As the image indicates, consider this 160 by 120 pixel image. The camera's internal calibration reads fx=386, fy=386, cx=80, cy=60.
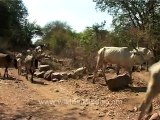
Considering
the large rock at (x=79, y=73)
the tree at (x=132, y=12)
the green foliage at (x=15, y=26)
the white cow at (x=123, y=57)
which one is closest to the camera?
the white cow at (x=123, y=57)

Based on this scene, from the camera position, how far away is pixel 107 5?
118 feet

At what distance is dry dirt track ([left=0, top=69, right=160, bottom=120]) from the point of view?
1065cm

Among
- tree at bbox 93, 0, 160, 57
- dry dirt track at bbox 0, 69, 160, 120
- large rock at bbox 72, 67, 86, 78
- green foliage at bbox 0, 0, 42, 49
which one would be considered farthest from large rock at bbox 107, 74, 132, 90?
green foliage at bbox 0, 0, 42, 49

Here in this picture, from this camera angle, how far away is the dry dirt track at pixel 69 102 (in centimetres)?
1065

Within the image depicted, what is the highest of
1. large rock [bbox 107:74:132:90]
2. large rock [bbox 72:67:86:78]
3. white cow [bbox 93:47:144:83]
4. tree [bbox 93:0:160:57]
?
tree [bbox 93:0:160:57]

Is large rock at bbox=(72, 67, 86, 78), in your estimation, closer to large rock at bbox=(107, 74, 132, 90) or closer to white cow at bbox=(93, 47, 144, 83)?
white cow at bbox=(93, 47, 144, 83)

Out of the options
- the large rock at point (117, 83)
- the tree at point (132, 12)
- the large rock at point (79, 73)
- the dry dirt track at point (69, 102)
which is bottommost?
the dry dirt track at point (69, 102)

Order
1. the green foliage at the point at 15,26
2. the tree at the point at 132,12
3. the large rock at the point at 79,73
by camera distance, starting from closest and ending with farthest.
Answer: the large rock at the point at 79,73, the tree at the point at 132,12, the green foliage at the point at 15,26

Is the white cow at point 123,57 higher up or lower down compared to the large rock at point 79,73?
higher up

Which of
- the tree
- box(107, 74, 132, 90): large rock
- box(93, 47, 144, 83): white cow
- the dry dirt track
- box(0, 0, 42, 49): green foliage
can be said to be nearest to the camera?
the dry dirt track

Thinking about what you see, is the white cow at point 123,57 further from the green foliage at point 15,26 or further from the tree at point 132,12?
the green foliage at point 15,26

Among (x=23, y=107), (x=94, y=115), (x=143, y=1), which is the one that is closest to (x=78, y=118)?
(x=94, y=115)

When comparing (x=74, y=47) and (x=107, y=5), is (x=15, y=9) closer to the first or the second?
(x=107, y=5)

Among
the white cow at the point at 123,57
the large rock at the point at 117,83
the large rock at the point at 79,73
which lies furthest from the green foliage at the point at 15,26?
the large rock at the point at 117,83
